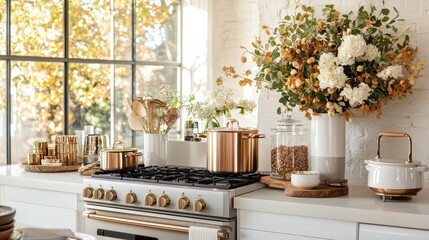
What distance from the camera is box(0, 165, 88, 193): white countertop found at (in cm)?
364

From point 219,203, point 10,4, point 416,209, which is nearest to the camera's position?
point 416,209

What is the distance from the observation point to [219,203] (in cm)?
307

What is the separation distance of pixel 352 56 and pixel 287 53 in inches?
13.6

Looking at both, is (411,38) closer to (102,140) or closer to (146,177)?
(146,177)

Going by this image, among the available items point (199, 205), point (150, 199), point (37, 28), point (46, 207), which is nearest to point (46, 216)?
point (46, 207)

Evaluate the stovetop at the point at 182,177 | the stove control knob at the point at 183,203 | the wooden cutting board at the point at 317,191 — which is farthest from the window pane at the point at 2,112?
the wooden cutting board at the point at 317,191

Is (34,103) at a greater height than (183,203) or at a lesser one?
greater

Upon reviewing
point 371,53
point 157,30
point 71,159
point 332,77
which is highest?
point 157,30

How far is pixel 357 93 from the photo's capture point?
3.07 meters

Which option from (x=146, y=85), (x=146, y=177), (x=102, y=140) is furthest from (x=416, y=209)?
(x=146, y=85)

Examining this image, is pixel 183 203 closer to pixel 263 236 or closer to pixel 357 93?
pixel 263 236

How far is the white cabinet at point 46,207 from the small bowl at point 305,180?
4.19ft

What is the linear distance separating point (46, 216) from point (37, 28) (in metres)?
2.49

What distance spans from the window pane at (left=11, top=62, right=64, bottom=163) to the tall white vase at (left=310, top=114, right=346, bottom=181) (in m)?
3.09
